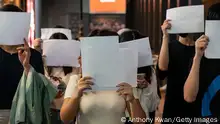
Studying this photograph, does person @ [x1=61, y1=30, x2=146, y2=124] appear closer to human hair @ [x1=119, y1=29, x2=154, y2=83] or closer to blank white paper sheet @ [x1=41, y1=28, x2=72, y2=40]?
human hair @ [x1=119, y1=29, x2=154, y2=83]

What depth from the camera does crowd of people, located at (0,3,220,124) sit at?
2.03m

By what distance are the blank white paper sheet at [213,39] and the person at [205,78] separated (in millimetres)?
24

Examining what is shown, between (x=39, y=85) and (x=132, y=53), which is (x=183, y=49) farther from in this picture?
(x=39, y=85)

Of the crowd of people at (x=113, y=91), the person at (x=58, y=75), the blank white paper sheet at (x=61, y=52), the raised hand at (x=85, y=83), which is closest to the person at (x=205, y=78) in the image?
the crowd of people at (x=113, y=91)

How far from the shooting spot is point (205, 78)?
210cm

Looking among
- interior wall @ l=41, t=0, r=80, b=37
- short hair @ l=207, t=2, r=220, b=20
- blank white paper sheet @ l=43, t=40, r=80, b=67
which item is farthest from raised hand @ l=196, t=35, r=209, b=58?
interior wall @ l=41, t=0, r=80, b=37

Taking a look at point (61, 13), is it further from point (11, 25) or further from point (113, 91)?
point (113, 91)

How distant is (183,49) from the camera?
8.32 feet

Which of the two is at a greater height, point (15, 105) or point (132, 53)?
point (132, 53)

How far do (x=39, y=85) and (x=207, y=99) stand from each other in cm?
109

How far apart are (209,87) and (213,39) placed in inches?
10.4

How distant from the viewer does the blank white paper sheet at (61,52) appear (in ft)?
11.1

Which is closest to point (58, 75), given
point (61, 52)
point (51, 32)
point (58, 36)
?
point (61, 52)

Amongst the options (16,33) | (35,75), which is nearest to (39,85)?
(35,75)
